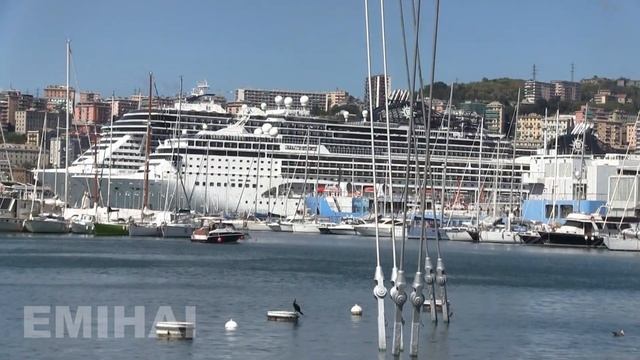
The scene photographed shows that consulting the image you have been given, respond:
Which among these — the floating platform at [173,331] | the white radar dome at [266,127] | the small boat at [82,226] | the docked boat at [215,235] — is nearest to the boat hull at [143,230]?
the small boat at [82,226]

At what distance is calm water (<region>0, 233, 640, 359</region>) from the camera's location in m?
27.8

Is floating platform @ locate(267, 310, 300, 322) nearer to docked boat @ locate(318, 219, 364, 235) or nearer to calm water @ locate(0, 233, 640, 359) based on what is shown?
calm water @ locate(0, 233, 640, 359)

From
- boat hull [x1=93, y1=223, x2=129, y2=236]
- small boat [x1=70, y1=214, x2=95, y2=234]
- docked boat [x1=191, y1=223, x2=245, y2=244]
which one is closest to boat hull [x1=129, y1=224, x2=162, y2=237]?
boat hull [x1=93, y1=223, x2=129, y2=236]

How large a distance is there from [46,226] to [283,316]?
2051 inches

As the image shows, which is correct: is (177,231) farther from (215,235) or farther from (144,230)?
(215,235)

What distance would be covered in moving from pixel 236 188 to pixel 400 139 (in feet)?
62.3

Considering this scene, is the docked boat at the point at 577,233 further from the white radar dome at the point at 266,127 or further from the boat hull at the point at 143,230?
the white radar dome at the point at 266,127

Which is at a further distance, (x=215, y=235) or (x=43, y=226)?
(x=43, y=226)

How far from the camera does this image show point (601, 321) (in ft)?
119

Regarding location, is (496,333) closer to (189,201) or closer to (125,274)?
(125,274)

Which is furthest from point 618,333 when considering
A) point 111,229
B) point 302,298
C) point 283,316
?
point 111,229

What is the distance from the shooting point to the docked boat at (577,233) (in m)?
86.5

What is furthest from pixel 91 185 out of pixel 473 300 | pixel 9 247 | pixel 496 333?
pixel 496 333

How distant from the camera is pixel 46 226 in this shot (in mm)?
82188
